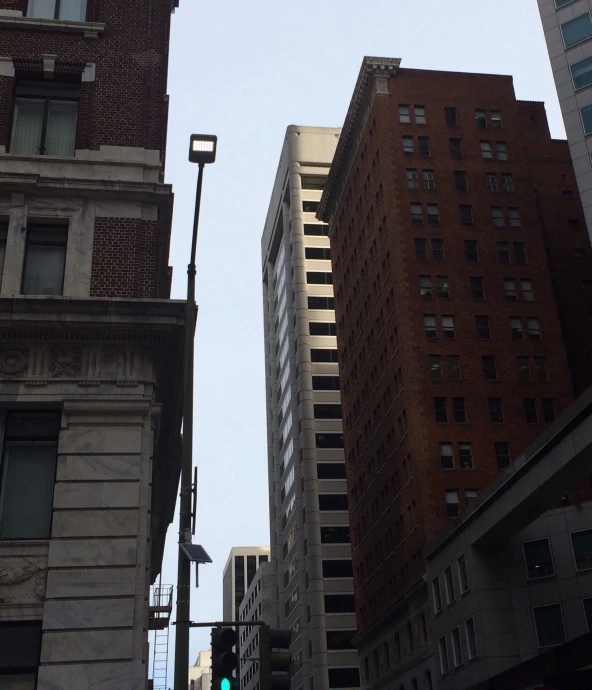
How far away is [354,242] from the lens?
3622 inches

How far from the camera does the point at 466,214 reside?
262 feet

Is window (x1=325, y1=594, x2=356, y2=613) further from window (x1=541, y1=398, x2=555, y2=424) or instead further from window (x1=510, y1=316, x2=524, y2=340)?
window (x1=510, y1=316, x2=524, y2=340)

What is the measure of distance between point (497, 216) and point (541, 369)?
14.8m

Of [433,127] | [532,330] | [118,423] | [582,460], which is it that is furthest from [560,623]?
[433,127]

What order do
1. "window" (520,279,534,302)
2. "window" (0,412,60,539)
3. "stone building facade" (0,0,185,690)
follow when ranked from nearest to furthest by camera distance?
"stone building facade" (0,0,185,690) < "window" (0,412,60,539) < "window" (520,279,534,302)

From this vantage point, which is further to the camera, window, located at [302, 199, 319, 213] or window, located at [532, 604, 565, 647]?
window, located at [302, 199, 319, 213]

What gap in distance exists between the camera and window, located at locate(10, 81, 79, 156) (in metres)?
23.7

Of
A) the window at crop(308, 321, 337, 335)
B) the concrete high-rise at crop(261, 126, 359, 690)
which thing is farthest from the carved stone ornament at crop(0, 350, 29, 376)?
the window at crop(308, 321, 337, 335)

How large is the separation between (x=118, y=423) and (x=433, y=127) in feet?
222

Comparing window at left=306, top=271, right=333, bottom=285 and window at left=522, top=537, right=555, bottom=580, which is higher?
window at left=306, top=271, right=333, bottom=285

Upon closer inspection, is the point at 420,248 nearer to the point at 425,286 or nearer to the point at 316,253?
the point at 425,286

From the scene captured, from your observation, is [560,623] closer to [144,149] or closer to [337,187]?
[144,149]

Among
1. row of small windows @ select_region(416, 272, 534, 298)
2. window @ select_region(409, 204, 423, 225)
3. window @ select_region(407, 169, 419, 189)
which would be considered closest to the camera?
row of small windows @ select_region(416, 272, 534, 298)

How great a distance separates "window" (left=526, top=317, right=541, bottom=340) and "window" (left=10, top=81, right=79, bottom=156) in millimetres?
55889
